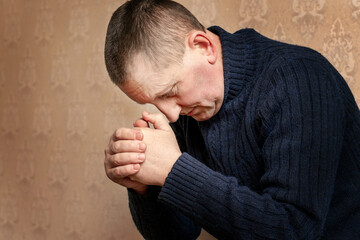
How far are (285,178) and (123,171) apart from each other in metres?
0.38

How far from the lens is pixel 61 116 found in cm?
246

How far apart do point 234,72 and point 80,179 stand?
1.48 metres

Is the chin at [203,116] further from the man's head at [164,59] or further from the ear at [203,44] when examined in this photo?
the ear at [203,44]

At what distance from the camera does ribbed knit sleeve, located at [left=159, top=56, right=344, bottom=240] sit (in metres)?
0.93

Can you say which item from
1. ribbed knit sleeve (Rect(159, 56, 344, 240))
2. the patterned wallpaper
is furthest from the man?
the patterned wallpaper

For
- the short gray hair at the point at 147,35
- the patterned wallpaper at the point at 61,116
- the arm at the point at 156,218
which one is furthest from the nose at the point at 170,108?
the patterned wallpaper at the point at 61,116

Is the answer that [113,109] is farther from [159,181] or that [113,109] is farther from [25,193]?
[159,181]

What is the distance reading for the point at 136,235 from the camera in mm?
2158

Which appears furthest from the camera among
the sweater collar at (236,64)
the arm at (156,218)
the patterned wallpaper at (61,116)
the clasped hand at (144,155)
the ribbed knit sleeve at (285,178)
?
the patterned wallpaper at (61,116)

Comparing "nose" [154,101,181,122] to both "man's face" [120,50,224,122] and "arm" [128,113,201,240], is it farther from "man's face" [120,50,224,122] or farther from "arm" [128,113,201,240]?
"arm" [128,113,201,240]

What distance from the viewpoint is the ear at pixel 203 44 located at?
1.09 metres

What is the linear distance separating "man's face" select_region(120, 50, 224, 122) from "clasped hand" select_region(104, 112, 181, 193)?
3.0 inches

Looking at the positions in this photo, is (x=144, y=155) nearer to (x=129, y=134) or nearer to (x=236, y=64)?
(x=129, y=134)

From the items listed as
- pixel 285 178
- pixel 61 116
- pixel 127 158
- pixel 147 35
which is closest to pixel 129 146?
pixel 127 158
